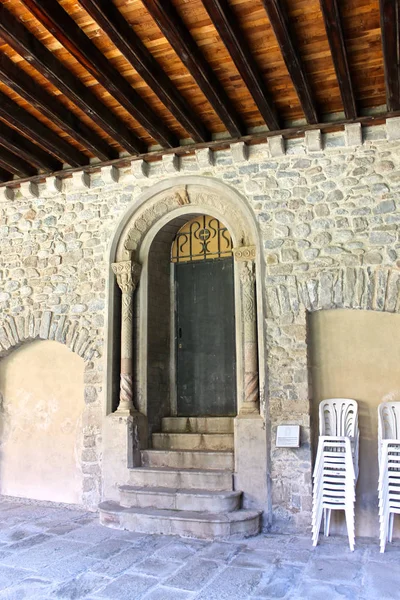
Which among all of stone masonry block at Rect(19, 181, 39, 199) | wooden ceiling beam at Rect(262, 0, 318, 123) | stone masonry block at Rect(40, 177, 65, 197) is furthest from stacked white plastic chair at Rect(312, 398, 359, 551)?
stone masonry block at Rect(19, 181, 39, 199)

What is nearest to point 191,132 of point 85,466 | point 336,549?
point 85,466

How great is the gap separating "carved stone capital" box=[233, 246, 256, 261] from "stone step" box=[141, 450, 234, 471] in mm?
1785

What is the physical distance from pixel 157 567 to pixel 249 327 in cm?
216

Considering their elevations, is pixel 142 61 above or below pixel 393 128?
above

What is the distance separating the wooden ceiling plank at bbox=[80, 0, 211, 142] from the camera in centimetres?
329

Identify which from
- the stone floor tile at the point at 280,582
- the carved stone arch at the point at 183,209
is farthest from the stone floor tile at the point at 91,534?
the carved stone arch at the point at 183,209

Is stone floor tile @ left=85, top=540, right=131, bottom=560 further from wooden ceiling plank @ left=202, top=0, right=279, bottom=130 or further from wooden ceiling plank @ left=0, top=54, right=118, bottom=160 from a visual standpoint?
wooden ceiling plank @ left=202, top=0, right=279, bottom=130

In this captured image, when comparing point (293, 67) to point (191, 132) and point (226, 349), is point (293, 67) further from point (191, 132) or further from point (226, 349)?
point (226, 349)

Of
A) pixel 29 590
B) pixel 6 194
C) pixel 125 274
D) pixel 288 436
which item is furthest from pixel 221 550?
pixel 6 194

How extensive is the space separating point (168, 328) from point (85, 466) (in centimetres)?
164

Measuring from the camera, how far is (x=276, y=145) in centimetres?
480

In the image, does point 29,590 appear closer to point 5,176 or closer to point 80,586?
point 80,586

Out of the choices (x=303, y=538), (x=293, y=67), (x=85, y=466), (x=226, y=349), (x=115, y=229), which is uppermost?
(x=293, y=67)

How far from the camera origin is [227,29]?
3.40 metres
